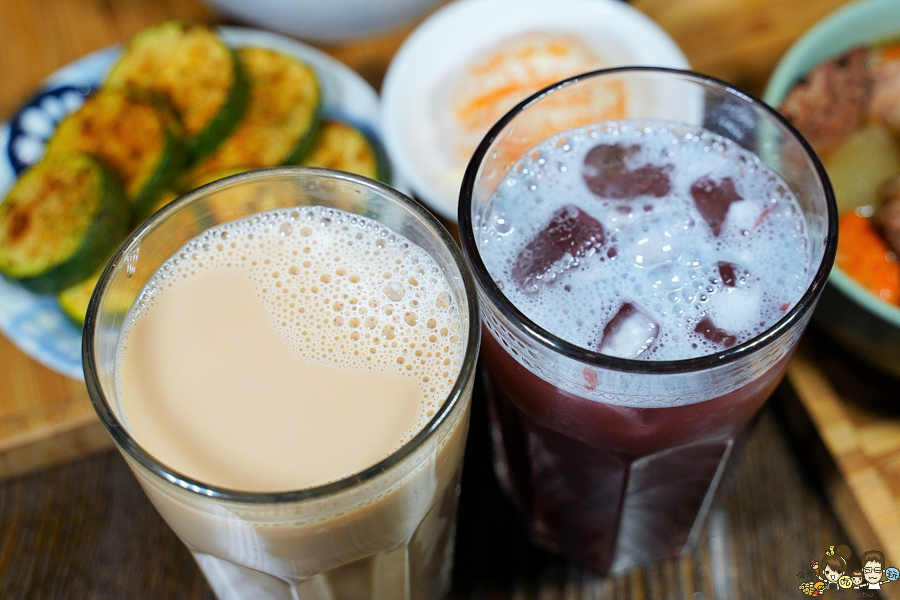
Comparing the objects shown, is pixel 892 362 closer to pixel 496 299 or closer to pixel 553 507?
pixel 553 507

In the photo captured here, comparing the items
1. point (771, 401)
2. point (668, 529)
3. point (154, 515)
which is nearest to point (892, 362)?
point (771, 401)

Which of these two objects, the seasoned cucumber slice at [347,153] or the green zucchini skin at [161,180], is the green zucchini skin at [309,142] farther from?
the green zucchini skin at [161,180]

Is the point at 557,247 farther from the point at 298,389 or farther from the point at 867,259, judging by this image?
the point at 867,259

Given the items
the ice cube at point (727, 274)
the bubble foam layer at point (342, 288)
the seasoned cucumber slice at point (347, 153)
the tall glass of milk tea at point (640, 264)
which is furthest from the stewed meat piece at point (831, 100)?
the bubble foam layer at point (342, 288)

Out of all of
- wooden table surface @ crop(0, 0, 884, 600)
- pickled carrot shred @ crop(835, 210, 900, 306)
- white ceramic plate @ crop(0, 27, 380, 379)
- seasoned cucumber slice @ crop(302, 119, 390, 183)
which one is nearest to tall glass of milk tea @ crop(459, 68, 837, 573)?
wooden table surface @ crop(0, 0, 884, 600)

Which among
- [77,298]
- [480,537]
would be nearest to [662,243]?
[480,537]

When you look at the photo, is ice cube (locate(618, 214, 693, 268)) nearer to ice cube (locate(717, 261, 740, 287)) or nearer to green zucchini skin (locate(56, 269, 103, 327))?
ice cube (locate(717, 261, 740, 287))
